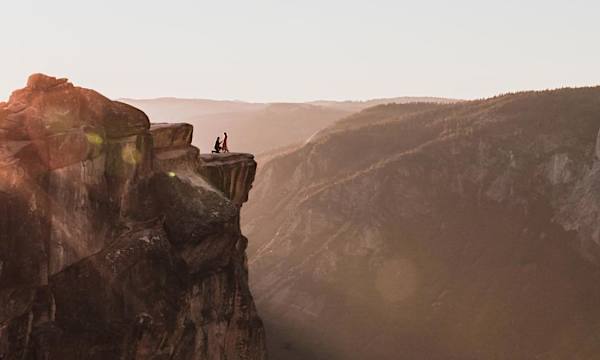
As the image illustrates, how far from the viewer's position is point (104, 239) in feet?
101

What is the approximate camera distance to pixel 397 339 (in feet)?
268

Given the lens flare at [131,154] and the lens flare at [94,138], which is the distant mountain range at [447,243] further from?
the lens flare at [94,138]

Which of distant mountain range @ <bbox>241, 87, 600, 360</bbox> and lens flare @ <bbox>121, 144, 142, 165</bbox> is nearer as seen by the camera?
lens flare @ <bbox>121, 144, 142, 165</bbox>

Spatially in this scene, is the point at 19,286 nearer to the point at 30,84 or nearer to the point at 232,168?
the point at 30,84

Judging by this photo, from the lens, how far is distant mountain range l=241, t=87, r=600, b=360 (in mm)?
80938

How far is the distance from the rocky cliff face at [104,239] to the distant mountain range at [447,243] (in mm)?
42236

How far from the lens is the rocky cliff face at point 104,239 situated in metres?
27.8

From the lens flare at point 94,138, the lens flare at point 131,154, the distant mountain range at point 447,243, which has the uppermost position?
the lens flare at point 94,138

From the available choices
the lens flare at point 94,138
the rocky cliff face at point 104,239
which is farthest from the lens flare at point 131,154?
the lens flare at point 94,138

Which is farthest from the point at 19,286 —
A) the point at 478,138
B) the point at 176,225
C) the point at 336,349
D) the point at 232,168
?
the point at 478,138

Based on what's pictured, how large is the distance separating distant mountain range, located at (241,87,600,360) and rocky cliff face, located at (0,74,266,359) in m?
42.2

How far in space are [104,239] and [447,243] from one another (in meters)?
74.2

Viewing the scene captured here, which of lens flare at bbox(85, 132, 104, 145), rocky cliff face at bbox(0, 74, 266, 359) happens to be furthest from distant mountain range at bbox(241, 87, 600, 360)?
lens flare at bbox(85, 132, 104, 145)

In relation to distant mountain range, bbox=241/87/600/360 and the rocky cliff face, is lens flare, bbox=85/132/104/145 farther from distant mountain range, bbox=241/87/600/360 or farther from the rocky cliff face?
distant mountain range, bbox=241/87/600/360
